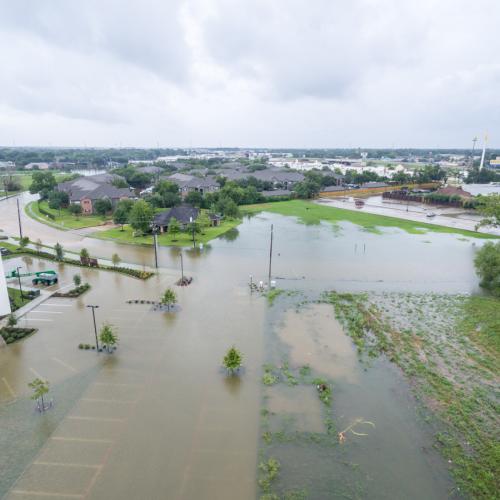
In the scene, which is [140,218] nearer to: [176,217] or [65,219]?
[176,217]

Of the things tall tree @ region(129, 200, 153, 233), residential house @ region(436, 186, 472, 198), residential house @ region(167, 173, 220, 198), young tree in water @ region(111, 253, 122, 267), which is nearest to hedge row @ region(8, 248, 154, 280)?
young tree in water @ region(111, 253, 122, 267)

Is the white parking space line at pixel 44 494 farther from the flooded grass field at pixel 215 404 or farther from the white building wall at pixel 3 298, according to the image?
the white building wall at pixel 3 298

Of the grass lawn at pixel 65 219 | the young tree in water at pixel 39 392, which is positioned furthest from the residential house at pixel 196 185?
the young tree in water at pixel 39 392

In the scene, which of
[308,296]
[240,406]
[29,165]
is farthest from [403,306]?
[29,165]

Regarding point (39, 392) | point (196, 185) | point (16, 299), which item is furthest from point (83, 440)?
point (196, 185)

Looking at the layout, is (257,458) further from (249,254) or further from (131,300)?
(249,254)

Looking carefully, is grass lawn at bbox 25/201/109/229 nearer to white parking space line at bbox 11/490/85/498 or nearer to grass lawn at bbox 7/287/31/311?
grass lawn at bbox 7/287/31/311
